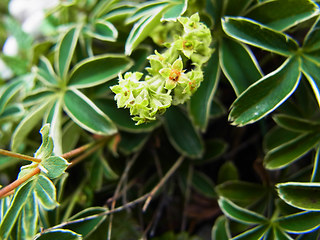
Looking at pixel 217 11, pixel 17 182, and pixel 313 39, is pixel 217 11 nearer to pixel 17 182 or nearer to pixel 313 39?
pixel 313 39

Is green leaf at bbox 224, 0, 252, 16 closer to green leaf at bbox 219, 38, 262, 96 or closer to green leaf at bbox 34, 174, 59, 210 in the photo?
green leaf at bbox 219, 38, 262, 96

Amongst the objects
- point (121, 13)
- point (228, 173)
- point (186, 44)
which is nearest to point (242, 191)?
point (228, 173)

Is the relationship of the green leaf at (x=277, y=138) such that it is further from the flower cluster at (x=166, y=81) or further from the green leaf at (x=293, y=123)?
the flower cluster at (x=166, y=81)

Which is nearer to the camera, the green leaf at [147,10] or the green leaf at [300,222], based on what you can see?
the green leaf at [300,222]

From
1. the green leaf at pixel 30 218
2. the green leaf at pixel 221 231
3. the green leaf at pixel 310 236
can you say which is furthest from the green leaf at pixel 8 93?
the green leaf at pixel 310 236

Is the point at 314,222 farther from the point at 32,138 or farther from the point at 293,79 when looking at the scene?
the point at 32,138

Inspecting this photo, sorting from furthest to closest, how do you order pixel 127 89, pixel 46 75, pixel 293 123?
pixel 46 75
pixel 293 123
pixel 127 89
